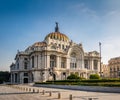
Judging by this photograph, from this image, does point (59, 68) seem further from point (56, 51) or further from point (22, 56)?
point (22, 56)

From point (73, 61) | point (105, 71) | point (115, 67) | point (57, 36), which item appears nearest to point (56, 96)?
point (73, 61)

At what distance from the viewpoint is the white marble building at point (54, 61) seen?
76312 millimetres

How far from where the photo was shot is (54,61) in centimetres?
7856

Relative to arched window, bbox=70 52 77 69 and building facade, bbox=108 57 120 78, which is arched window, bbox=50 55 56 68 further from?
building facade, bbox=108 57 120 78

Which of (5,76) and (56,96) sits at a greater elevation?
(56,96)

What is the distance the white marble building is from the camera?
7631 centimetres

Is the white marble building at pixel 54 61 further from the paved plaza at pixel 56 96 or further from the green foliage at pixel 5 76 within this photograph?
the paved plaza at pixel 56 96

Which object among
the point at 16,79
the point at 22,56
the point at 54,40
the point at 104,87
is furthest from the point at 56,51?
the point at 104,87

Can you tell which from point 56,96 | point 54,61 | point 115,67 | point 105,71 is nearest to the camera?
point 56,96

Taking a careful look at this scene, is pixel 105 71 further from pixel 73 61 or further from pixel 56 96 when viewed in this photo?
pixel 56 96

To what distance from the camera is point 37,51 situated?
7731 cm

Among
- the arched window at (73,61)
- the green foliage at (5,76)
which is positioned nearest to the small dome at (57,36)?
the arched window at (73,61)

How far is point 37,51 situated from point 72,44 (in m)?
14.2

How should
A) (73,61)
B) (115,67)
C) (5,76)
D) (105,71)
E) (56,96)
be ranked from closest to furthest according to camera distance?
1. (56,96)
2. (73,61)
3. (115,67)
4. (5,76)
5. (105,71)
